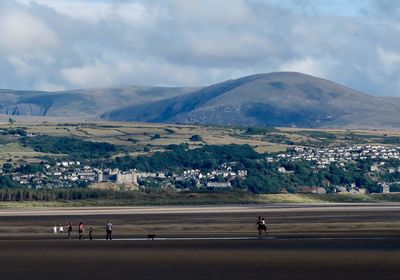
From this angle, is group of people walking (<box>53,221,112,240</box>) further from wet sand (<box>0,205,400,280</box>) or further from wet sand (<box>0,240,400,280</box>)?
wet sand (<box>0,240,400,280</box>)

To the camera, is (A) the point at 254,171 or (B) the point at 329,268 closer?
(B) the point at 329,268

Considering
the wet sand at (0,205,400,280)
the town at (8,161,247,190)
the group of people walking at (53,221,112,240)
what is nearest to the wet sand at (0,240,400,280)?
the wet sand at (0,205,400,280)

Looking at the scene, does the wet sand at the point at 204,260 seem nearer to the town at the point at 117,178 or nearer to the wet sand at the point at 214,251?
the wet sand at the point at 214,251

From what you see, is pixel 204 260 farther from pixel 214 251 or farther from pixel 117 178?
pixel 117 178

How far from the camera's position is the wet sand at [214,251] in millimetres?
45250

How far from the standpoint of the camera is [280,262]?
48.7 metres

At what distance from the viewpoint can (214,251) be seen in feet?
181

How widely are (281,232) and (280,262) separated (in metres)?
23.1

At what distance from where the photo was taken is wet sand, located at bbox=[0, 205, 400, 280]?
45.2 m

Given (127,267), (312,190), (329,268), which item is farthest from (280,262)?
(312,190)

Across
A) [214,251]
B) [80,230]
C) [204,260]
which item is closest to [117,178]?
[80,230]

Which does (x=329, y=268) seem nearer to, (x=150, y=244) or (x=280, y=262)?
(x=280, y=262)

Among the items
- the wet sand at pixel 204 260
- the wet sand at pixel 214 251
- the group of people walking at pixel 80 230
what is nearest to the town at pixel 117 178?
the wet sand at pixel 214 251

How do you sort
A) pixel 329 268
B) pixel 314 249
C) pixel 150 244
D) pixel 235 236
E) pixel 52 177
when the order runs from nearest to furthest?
pixel 329 268 < pixel 314 249 < pixel 150 244 < pixel 235 236 < pixel 52 177
